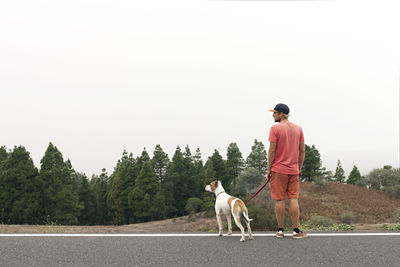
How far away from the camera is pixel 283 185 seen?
546 cm

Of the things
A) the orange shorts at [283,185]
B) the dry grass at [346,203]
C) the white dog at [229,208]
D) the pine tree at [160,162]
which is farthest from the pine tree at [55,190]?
the orange shorts at [283,185]

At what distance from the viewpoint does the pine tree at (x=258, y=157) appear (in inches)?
2088

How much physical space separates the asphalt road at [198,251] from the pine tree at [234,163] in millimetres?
50424

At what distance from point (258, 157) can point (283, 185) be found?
49514mm

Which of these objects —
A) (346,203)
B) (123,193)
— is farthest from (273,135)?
(123,193)

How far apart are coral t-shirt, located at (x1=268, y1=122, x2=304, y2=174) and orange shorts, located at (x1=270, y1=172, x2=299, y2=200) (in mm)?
101

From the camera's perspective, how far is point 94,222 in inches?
2127

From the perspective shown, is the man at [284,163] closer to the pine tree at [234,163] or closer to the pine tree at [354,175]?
the pine tree at [234,163]

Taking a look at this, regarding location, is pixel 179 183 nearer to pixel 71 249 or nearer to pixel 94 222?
pixel 94 222

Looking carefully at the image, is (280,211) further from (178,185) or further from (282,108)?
(178,185)

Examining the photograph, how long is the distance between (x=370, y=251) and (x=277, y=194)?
1.65 m

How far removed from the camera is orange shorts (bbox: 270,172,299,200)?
5.44 metres

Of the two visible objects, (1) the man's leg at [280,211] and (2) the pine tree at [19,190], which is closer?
(1) the man's leg at [280,211]

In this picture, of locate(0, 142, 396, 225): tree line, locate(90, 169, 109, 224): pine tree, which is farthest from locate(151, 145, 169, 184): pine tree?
locate(90, 169, 109, 224): pine tree
